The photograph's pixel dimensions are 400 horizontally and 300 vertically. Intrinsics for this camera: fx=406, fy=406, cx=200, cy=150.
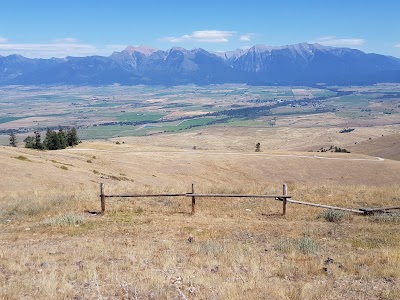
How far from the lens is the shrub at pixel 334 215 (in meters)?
23.5

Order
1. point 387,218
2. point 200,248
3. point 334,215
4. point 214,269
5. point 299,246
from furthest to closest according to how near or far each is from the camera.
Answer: point 334,215
point 387,218
point 299,246
point 200,248
point 214,269

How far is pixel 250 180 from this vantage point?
6569 centimetres

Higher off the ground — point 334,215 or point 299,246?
point 299,246

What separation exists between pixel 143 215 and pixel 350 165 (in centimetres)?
5888

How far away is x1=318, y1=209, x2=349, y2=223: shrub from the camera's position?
23.5 metres

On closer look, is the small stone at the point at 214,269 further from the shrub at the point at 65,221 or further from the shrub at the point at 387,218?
the shrub at the point at 387,218

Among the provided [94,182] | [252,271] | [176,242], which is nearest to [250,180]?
[94,182]

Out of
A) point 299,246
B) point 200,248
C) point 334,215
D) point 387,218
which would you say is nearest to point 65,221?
point 200,248

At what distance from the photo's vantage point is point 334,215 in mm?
23609

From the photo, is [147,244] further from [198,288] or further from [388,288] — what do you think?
[388,288]

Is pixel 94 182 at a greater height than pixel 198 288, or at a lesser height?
lesser

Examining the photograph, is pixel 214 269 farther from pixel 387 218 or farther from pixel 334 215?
pixel 387 218

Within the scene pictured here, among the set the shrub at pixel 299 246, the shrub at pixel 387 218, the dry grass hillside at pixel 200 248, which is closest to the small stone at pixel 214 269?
the dry grass hillside at pixel 200 248

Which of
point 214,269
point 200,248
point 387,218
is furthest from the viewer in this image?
point 387,218
